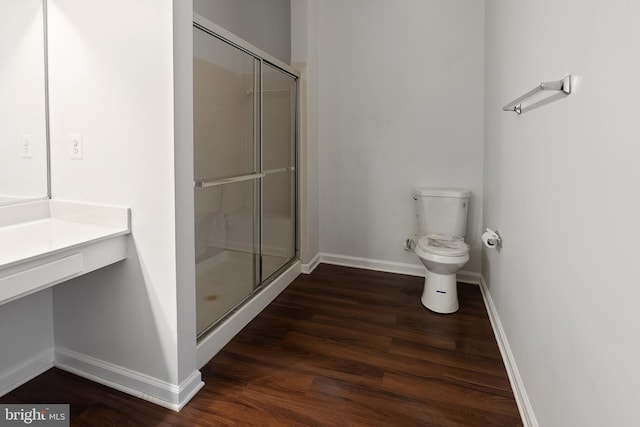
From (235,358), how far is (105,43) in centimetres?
154

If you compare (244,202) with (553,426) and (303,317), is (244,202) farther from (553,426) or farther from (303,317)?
(553,426)

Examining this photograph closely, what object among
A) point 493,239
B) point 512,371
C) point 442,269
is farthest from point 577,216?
point 442,269

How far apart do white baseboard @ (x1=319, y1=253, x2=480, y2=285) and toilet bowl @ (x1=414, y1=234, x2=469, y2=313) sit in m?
0.53

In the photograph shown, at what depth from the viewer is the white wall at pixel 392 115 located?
2.75 meters

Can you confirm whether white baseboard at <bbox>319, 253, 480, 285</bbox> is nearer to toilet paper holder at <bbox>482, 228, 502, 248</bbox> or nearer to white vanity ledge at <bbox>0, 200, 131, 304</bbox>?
toilet paper holder at <bbox>482, 228, 502, 248</bbox>

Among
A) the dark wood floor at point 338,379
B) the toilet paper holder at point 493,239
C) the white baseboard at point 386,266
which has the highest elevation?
the toilet paper holder at point 493,239

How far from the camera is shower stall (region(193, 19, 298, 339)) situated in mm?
1839

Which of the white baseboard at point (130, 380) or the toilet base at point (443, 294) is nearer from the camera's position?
the white baseboard at point (130, 380)

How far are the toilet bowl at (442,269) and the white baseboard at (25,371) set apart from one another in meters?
2.10

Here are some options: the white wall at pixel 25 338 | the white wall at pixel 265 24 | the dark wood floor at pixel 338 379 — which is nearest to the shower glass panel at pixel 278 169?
the dark wood floor at pixel 338 379

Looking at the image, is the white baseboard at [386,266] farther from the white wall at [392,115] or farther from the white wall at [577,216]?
the white wall at [577,216]

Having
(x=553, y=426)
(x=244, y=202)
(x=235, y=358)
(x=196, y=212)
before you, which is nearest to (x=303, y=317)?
(x=235, y=358)

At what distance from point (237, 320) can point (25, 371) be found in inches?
38.0

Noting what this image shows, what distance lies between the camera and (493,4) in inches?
92.0
